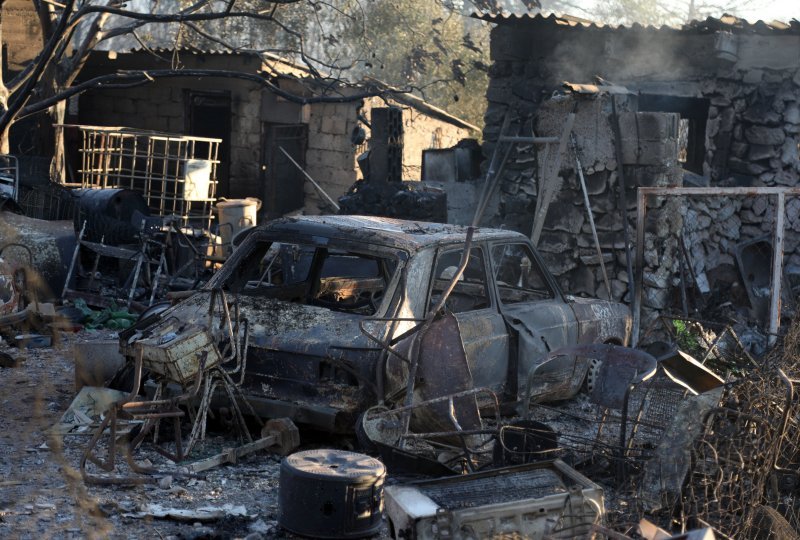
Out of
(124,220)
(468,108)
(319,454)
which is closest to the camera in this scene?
(319,454)

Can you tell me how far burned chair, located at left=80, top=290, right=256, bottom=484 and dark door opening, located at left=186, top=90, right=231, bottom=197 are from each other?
534 inches

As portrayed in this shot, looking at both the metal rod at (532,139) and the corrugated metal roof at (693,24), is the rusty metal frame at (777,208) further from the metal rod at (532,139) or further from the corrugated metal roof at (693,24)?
the corrugated metal roof at (693,24)

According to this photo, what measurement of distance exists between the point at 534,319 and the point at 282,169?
41.6 ft

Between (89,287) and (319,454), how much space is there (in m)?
7.94

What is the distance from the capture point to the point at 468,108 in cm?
2978

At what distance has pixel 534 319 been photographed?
7.30 metres

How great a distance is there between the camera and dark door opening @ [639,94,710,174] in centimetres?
1405

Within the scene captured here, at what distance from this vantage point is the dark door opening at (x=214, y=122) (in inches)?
776

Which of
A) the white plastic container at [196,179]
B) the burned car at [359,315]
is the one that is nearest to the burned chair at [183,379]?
the burned car at [359,315]

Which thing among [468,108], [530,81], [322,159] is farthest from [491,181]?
[468,108]

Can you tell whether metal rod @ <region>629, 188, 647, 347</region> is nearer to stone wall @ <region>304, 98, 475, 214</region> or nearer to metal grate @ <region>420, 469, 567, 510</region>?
metal grate @ <region>420, 469, 567, 510</region>

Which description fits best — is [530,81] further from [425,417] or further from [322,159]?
[425,417]

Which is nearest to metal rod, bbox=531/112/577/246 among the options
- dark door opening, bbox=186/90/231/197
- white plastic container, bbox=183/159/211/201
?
white plastic container, bbox=183/159/211/201

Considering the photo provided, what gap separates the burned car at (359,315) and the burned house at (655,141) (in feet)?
10.7
